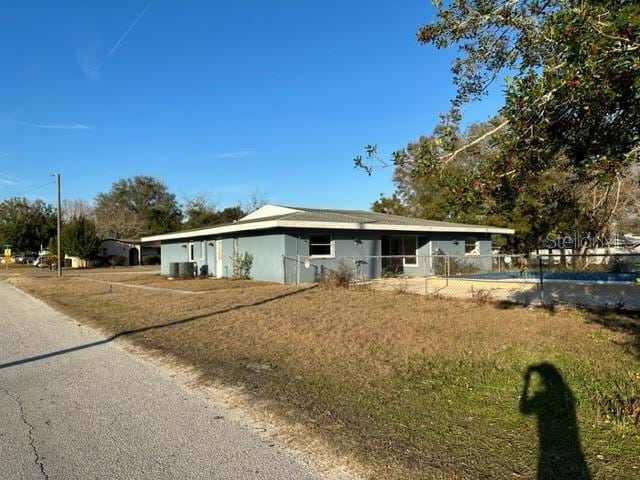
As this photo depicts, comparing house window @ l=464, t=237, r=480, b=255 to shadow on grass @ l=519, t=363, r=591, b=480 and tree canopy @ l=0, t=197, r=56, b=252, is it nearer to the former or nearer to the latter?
shadow on grass @ l=519, t=363, r=591, b=480

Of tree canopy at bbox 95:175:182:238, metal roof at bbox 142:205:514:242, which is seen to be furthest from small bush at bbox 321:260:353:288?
tree canopy at bbox 95:175:182:238

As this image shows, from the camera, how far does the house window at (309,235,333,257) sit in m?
21.9

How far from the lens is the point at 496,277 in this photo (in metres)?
22.0

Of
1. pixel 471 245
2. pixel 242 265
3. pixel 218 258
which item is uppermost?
pixel 471 245

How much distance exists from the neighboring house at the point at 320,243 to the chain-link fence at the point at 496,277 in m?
0.09

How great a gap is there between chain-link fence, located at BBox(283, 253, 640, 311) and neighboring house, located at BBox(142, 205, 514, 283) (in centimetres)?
9

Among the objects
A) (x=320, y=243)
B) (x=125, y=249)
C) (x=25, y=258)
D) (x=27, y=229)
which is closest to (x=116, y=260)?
(x=125, y=249)

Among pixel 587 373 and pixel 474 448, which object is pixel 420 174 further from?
pixel 587 373

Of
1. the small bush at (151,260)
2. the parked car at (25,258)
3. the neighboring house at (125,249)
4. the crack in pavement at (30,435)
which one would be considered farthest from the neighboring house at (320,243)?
the parked car at (25,258)

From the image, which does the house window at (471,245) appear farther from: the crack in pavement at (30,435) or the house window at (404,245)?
the crack in pavement at (30,435)

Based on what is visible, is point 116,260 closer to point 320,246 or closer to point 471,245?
point 320,246

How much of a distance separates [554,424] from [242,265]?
65.8 ft

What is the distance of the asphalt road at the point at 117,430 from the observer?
12.0 ft

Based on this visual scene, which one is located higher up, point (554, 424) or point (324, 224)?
point (324, 224)
